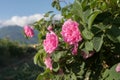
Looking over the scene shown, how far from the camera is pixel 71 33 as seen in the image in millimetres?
2080

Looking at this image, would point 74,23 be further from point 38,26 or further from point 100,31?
point 38,26

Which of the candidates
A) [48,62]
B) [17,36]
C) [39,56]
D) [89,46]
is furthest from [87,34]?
[17,36]

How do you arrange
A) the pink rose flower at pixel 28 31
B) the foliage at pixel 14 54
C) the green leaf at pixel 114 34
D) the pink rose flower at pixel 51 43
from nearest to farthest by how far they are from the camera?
the green leaf at pixel 114 34 → the pink rose flower at pixel 51 43 → the pink rose flower at pixel 28 31 → the foliage at pixel 14 54

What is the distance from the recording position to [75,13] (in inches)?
82.3

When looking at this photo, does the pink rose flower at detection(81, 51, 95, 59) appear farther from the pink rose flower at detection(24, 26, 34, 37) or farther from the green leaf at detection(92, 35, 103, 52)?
the pink rose flower at detection(24, 26, 34, 37)

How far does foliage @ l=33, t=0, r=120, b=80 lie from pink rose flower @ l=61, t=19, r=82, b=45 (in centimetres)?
3

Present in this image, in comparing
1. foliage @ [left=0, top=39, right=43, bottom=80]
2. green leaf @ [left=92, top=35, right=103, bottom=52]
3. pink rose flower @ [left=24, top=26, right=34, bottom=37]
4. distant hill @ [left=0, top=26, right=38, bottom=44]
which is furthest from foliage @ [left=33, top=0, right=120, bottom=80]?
foliage @ [left=0, top=39, right=43, bottom=80]

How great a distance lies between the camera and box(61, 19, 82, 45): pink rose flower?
81.2 inches

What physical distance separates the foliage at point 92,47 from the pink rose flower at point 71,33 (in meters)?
0.03

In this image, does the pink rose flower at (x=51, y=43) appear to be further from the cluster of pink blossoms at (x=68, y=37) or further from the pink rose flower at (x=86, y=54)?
the pink rose flower at (x=86, y=54)

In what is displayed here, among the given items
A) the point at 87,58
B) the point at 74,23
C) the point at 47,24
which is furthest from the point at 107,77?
the point at 47,24

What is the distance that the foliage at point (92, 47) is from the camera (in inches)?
78.4

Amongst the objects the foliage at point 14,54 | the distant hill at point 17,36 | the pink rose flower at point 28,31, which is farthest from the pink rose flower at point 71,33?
the foliage at point 14,54

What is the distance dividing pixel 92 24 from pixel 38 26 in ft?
4.10
